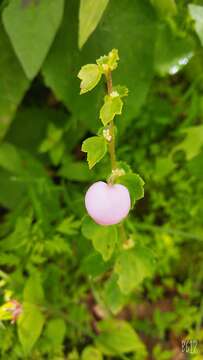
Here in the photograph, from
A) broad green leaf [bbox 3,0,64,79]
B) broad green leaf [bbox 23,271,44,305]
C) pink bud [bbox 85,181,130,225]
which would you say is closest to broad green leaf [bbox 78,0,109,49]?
broad green leaf [bbox 3,0,64,79]

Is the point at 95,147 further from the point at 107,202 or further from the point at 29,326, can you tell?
the point at 29,326

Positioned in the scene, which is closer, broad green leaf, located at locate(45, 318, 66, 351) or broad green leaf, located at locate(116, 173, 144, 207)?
broad green leaf, located at locate(116, 173, 144, 207)

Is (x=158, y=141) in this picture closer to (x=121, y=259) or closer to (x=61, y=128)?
(x=61, y=128)

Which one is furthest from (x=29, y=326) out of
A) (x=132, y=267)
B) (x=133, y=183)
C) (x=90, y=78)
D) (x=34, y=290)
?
(x=90, y=78)

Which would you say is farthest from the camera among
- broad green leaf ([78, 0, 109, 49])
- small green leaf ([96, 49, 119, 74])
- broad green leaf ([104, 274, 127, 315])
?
broad green leaf ([104, 274, 127, 315])

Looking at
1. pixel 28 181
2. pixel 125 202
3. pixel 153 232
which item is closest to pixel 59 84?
pixel 28 181

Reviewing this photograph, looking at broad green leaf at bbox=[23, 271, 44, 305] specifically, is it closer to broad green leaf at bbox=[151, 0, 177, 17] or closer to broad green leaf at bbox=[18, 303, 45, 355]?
broad green leaf at bbox=[18, 303, 45, 355]

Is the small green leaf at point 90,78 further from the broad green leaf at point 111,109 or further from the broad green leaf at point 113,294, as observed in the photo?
the broad green leaf at point 113,294
